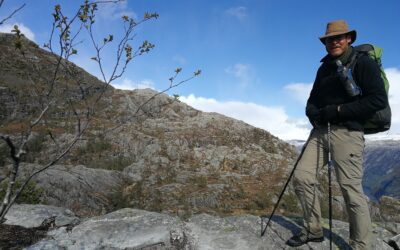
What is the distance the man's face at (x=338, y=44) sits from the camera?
5.83 m

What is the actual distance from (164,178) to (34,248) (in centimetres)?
1668

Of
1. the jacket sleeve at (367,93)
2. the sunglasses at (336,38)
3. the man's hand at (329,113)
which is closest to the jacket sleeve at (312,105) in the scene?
the man's hand at (329,113)

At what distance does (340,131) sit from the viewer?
5.87 meters

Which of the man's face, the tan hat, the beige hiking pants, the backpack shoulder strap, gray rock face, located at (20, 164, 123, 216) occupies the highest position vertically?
the tan hat

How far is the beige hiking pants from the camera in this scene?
18.2 ft

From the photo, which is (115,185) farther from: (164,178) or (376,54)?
(376,54)

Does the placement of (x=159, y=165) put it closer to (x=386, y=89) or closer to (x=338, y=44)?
(x=338, y=44)

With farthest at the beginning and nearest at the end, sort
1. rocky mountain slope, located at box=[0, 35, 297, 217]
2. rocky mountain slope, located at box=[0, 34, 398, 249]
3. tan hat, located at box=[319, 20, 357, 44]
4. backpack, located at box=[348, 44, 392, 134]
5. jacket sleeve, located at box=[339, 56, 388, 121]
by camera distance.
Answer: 1. rocky mountain slope, located at box=[0, 35, 297, 217]
2. rocky mountain slope, located at box=[0, 34, 398, 249]
3. tan hat, located at box=[319, 20, 357, 44]
4. backpack, located at box=[348, 44, 392, 134]
5. jacket sleeve, located at box=[339, 56, 388, 121]

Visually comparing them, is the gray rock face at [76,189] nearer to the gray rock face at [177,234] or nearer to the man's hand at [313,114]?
the gray rock face at [177,234]

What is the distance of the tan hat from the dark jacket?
235 mm

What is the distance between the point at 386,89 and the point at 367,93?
37 centimetres

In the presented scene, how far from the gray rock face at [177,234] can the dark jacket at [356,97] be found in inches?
84.4

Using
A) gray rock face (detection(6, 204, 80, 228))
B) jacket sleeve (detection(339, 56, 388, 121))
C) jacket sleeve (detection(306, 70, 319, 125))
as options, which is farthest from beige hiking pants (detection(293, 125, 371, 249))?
gray rock face (detection(6, 204, 80, 228))

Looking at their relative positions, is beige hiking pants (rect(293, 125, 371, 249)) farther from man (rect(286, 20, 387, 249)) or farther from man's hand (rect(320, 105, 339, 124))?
man's hand (rect(320, 105, 339, 124))
